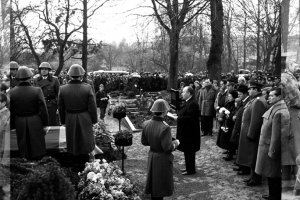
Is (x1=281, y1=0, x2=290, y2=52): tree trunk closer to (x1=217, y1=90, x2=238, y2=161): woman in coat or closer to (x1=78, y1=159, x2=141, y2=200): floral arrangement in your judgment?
(x1=78, y1=159, x2=141, y2=200): floral arrangement

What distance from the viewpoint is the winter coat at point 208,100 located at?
35.7 ft

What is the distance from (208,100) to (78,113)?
5.66m

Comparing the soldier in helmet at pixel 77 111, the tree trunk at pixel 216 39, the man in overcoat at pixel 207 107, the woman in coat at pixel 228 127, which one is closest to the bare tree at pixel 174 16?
the tree trunk at pixel 216 39

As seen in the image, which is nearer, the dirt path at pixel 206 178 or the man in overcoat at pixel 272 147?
the man in overcoat at pixel 272 147

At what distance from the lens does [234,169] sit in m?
7.54

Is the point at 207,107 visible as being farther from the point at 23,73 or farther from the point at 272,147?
the point at 23,73

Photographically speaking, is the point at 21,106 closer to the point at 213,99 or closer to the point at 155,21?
the point at 213,99

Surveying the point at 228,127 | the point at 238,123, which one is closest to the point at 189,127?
the point at 238,123

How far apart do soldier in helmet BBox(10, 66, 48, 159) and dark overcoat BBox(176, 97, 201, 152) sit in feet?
8.88

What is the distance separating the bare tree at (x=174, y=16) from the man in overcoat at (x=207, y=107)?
14.3 ft

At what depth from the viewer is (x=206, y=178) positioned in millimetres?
7086

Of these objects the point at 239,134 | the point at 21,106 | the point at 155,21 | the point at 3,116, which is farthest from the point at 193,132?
the point at 155,21

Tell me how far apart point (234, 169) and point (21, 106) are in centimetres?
435

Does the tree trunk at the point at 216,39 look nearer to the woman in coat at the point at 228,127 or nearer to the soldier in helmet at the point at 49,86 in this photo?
the woman in coat at the point at 228,127
